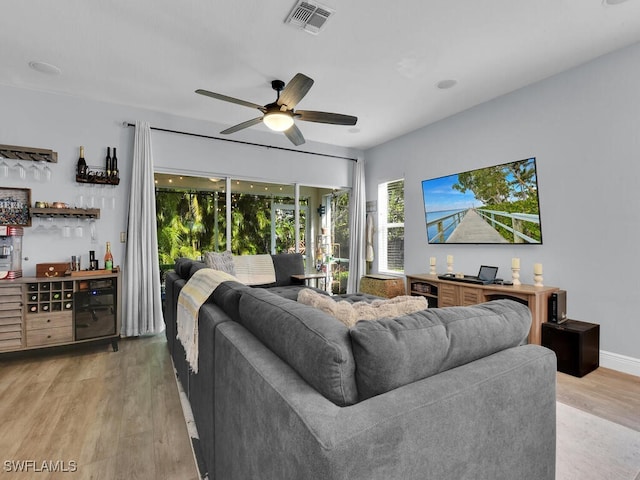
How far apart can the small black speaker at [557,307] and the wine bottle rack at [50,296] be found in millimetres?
4572

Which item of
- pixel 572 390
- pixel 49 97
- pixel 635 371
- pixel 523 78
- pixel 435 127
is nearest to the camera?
pixel 572 390

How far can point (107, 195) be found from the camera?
3799 mm

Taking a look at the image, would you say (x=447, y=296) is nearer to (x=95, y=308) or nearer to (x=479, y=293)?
(x=479, y=293)

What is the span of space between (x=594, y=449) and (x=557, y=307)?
1.52 meters

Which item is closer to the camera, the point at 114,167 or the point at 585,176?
the point at 585,176

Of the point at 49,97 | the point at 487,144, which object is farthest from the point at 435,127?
the point at 49,97

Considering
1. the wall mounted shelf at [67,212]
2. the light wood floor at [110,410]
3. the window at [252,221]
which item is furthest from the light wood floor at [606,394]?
the wall mounted shelf at [67,212]

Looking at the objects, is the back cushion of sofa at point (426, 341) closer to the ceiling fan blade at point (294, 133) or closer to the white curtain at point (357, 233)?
the ceiling fan blade at point (294, 133)

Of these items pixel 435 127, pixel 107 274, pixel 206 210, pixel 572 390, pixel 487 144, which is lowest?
pixel 572 390

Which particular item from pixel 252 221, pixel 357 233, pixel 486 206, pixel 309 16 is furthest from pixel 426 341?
pixel 357 233

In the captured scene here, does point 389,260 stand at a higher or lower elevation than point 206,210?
lower

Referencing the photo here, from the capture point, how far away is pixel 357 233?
18.4 feet

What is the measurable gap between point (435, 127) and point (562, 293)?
2.62 m

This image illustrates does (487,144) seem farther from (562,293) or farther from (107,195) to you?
(107,195)
